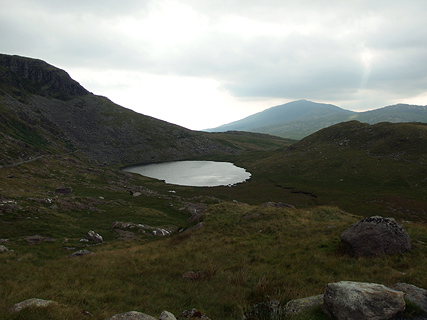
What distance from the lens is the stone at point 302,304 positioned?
9.33 metres

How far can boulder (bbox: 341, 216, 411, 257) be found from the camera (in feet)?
55.3

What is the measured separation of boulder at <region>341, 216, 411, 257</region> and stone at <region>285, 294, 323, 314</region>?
9.11 meters

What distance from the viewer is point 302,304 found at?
977 cm

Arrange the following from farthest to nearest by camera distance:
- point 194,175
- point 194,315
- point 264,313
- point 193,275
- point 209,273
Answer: point 194,175 → point 209,273 → point 193,275 → point 194,315 → point 264,313

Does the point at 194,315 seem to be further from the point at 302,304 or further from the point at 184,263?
the point at 184,263

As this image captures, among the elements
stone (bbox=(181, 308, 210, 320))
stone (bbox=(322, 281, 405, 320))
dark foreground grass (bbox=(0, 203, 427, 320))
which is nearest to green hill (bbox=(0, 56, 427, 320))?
dark foreground grass (bbox=(0, 203, 427, 320))

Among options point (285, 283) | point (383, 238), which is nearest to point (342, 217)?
point (383, 238)

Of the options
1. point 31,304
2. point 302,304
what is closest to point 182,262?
point 31,304

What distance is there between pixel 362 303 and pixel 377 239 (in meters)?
Result: 11.0

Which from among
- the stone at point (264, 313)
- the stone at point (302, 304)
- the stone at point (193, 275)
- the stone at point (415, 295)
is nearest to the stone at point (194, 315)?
the stone at point (264, 313)

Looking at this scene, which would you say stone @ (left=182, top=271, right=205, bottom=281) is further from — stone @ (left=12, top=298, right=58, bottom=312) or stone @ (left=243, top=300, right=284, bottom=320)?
stone @ (left=12, top=298, right=58, bottom=312)

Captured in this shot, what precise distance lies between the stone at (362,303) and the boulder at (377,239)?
9.32 meters

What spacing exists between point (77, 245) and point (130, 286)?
18421 millimetres

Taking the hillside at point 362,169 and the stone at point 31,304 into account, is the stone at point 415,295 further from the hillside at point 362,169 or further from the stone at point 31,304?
the hillside at point 362,169
